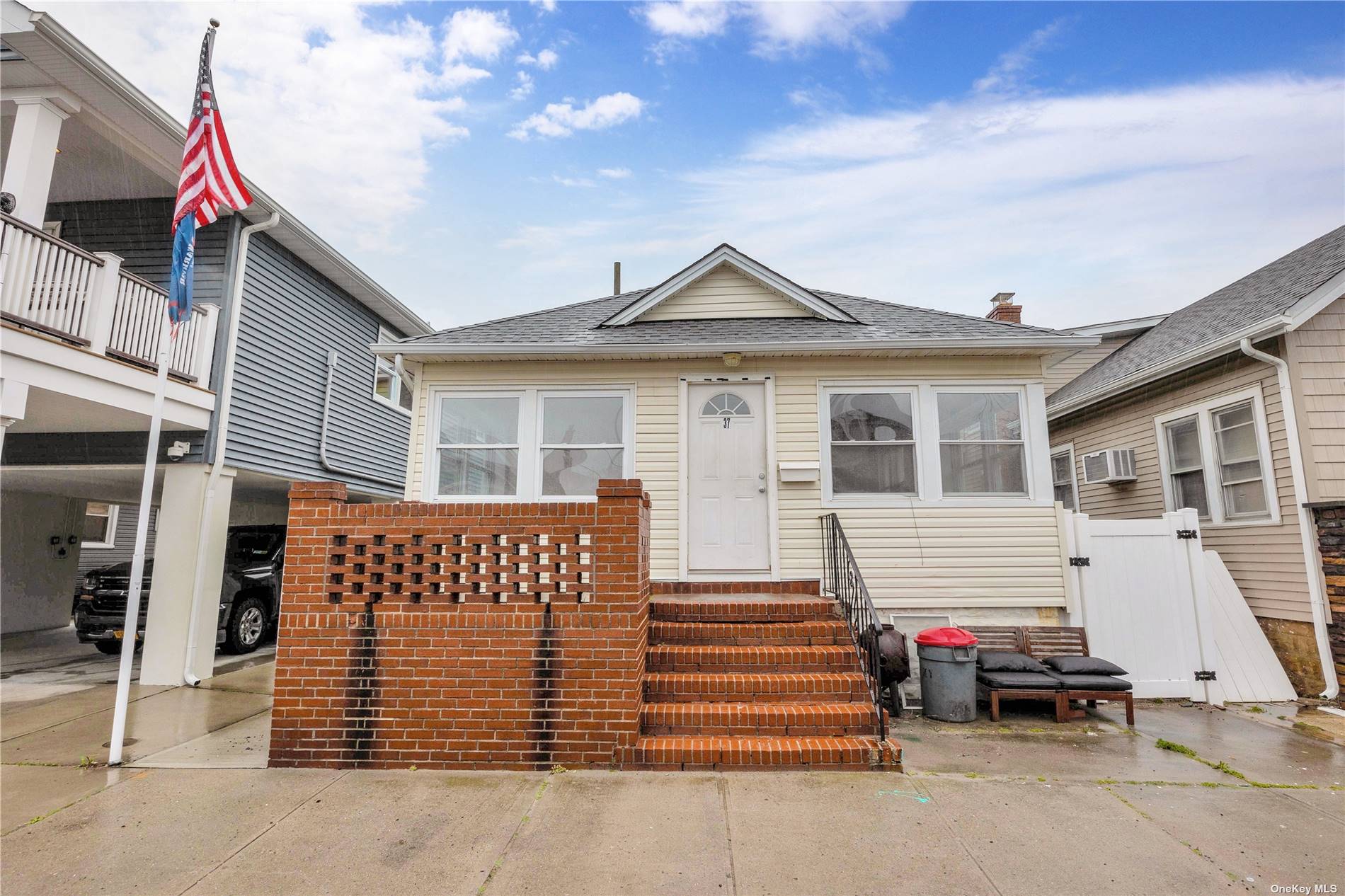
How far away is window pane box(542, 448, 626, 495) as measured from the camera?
688cm

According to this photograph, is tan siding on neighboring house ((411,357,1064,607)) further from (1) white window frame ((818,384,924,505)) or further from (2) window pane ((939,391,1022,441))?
(2) window pane ((939,391,1022,441))

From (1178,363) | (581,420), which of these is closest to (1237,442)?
(1178,363)

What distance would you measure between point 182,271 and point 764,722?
584cm

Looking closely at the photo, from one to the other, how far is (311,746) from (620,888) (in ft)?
8.66

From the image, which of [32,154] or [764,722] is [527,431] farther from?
[32,154]

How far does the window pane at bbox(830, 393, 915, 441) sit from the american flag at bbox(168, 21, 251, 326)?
6.10 metres

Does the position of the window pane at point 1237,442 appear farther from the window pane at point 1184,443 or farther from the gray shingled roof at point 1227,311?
the gray shingled roof at point 1227,311

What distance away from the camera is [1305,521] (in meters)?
6.38

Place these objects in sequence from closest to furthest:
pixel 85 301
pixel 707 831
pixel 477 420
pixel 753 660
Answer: pixel 707 831
pixel 753 660
pixel 85 301
pixel 477 420

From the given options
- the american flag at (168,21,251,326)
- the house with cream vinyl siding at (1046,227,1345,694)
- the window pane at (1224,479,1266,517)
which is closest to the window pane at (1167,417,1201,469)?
the house with cream vinyl siding at (1046,227,1345,694)

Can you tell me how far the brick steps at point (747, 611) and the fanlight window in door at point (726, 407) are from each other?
2.37m

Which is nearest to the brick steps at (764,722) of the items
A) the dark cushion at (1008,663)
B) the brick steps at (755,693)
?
the brick steps at (755,693)

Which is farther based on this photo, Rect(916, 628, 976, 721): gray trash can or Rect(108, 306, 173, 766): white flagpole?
Rect(916, 628, 976, 721): gray trash can

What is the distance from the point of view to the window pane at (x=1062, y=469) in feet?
35.2
